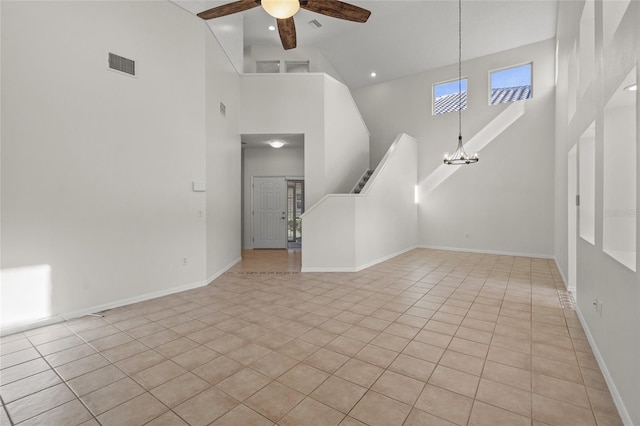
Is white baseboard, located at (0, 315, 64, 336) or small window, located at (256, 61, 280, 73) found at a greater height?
small window, located at (256, 61, 280, 73)

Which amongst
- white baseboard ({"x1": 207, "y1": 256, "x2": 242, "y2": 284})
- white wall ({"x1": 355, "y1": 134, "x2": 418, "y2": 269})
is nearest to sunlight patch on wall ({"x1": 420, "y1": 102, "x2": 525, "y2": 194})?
white wall ({"x1": 355, "y1": 134, "x2": 418, "y2": 269})

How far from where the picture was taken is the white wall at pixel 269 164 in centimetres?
845

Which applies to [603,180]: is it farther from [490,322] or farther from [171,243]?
[171,243]

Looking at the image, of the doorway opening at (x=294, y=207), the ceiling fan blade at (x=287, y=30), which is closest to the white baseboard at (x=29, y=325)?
the ceiling fan blade at (x=287, y=30)

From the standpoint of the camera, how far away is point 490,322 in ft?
10.5

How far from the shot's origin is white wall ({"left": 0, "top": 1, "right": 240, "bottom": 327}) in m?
2.97

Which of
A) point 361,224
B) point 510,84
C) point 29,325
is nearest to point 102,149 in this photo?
point 29,325

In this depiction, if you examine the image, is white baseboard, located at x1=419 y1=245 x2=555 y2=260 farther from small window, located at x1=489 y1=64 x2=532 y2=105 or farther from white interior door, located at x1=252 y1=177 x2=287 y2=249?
white interior door, located at x1=252 y1=177 x2=287 y2=249

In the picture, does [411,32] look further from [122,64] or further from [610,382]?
[610,382]

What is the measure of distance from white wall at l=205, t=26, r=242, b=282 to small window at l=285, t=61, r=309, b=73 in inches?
119

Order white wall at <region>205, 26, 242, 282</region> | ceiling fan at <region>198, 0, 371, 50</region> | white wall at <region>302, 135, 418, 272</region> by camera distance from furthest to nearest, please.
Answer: white wall at <region>302, 135, 418, 272</region>
white wall at <region>205, 26, 242, 282</region>
ceiling fan at <region>198, 0, 371, 50</region>

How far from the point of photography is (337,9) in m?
3.03

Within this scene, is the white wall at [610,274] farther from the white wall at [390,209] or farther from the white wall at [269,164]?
the white wall at [269,164]

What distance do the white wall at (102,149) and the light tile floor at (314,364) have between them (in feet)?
1.85
